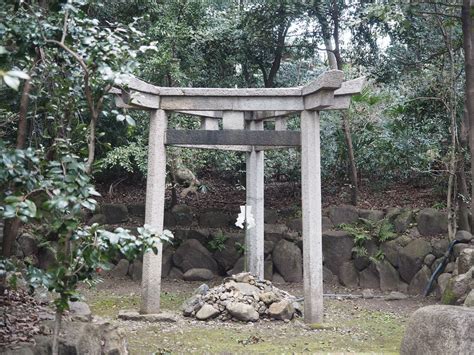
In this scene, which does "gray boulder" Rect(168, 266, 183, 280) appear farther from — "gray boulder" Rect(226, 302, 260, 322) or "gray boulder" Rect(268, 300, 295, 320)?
"gray boulder" Rect(268, 300, 295, 320)

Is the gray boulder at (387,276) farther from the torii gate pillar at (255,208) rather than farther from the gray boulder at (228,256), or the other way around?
the gray boulder at (228,256)

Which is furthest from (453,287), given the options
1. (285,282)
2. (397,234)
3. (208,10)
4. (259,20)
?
(208,10)

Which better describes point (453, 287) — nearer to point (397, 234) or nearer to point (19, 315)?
point (397, 234)

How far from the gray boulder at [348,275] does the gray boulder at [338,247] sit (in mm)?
77

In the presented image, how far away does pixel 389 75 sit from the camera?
31.8 ft

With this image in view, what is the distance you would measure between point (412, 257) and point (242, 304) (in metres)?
3.59

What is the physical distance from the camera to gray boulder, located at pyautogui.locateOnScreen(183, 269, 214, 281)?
9352 millimetres

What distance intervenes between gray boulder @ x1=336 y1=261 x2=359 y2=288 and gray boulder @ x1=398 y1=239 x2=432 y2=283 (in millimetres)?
794

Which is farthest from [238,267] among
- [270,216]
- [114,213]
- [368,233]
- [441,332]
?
[441,332]

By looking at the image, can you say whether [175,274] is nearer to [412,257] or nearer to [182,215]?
[182,215]

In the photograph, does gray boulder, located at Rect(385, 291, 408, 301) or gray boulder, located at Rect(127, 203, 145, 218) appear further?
gray boulder, located at Rect(127, 203, 145, 218)

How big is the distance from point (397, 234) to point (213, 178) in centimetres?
460

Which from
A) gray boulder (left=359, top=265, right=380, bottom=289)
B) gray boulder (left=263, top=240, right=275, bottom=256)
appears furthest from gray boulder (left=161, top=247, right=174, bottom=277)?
gray boulder (left=359, top=265, right=380, bottom=289)

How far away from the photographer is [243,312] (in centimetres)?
644
